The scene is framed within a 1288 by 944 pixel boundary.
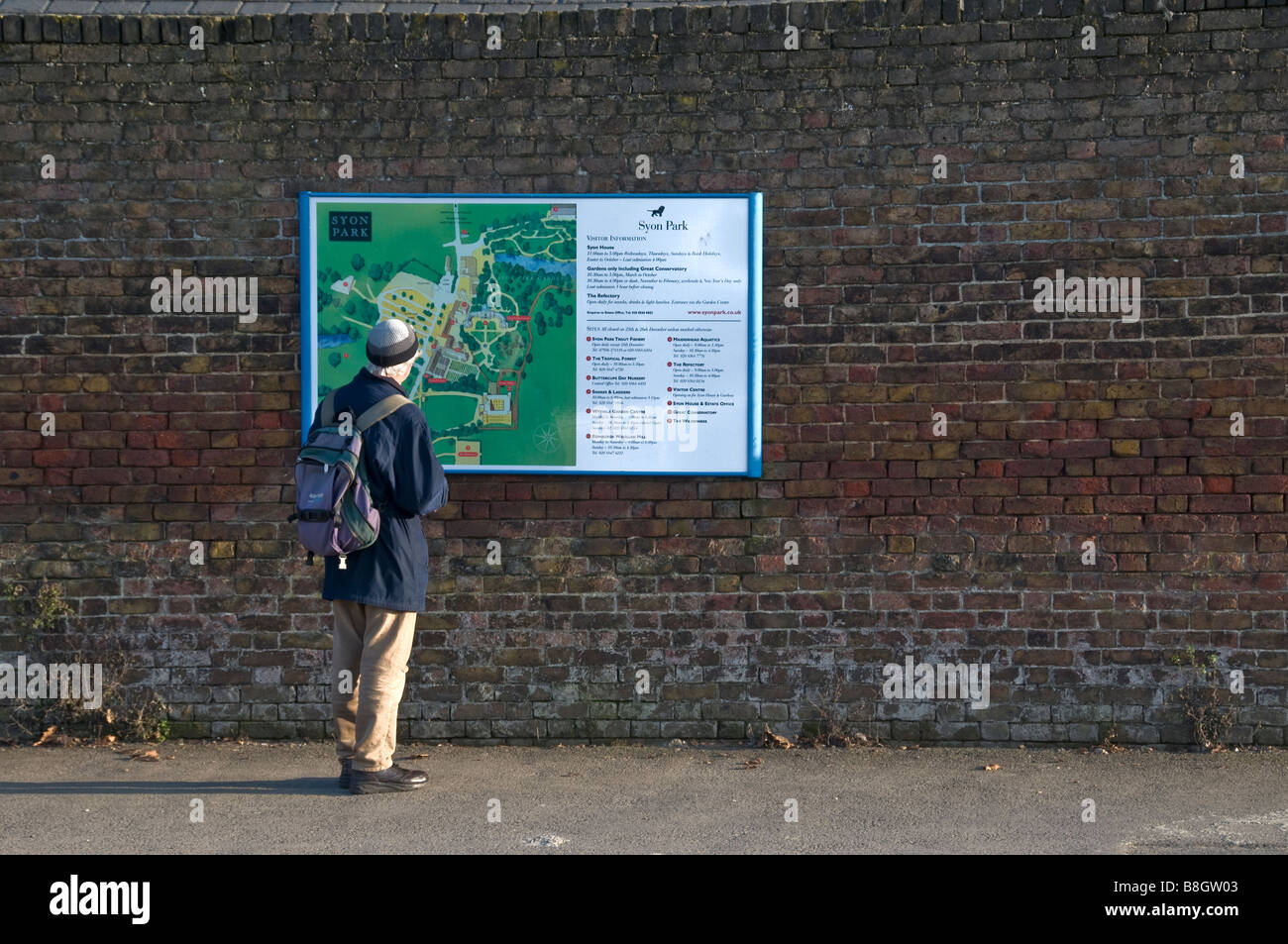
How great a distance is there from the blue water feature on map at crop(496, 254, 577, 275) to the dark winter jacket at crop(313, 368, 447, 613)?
1326 millimetres

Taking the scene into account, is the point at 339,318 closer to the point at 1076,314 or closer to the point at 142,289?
the point at 142,289

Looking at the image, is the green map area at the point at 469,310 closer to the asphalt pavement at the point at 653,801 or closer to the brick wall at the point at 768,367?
the brick wall at the point at 768,367

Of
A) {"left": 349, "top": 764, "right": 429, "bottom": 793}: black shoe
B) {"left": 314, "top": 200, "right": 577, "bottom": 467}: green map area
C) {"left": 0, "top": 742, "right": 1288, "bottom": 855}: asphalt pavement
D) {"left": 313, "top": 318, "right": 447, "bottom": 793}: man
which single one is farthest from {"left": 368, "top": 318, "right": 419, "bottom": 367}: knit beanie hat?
{"left": 0, "top": 742, "right": 1288, "bottom": 855}: asphalt pavement

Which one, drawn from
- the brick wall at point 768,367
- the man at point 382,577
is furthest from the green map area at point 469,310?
the man at point 382,577

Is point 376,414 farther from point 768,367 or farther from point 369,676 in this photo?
point 768,367

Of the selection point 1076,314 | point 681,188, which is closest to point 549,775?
point 681,188

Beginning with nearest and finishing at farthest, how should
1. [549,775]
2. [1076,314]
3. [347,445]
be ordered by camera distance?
[347,445]
[549,775]
[1076,314]

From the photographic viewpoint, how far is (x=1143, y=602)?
22.0 feet

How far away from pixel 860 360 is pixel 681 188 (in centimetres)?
124

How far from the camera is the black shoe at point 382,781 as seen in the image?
5852 millimetres

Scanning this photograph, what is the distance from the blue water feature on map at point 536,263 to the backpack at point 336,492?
1.42 m

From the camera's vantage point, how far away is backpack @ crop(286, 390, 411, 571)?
5.48 meters

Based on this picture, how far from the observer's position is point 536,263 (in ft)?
22.3

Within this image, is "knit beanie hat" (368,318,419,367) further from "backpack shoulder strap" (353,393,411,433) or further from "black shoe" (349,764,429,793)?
"black shoe" (349,764,429,793)
